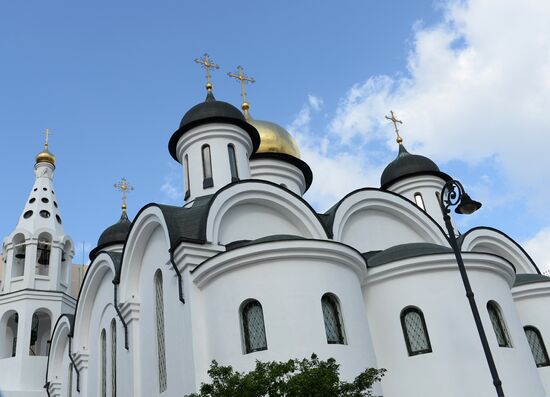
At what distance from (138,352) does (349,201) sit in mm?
A: 5661

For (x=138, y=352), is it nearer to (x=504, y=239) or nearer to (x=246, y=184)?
(x=246, y=184)

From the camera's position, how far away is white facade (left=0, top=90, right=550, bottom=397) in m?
9.99

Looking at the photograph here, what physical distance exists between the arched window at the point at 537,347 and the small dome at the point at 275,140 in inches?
330

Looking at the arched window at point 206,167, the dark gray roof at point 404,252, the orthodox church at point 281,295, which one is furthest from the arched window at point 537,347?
the arched window at point 206,167

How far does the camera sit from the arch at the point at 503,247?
15.3 metres

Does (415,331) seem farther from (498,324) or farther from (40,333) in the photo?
(40,333)

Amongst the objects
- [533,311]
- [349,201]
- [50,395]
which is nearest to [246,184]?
[349,201]

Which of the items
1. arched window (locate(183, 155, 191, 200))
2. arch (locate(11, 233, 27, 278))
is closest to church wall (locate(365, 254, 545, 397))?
arched window (locate(183, 155, 191, 200))

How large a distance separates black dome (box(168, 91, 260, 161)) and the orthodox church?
0.04 meters

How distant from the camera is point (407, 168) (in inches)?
722

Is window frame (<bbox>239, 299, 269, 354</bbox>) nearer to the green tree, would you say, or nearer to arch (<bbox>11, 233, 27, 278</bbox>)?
the green tree

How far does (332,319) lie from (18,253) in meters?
13.0

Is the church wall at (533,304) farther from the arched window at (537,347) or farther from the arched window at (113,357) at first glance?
the arched window at (113,357)

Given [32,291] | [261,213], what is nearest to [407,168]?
[261,213]
